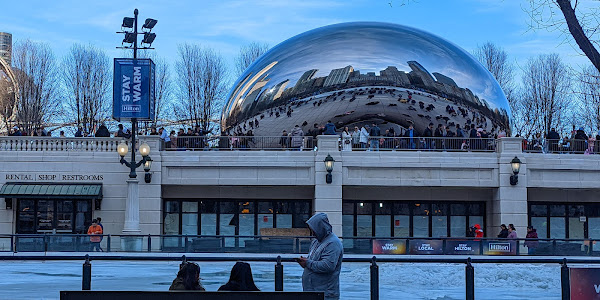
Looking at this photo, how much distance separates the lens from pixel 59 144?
1369 inches

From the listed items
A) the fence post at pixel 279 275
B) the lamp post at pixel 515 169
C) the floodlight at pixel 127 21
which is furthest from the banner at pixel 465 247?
the floodlight at pixel 127 21

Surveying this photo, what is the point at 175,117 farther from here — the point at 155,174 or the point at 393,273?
the point at 393,273

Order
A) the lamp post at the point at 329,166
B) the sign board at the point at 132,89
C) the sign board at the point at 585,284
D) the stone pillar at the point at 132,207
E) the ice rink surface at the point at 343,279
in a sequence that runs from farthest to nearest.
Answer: the lamp post at the point at 329,166, the sign board at the point at 132,89, the stone pillar at the point at 132,207, the sign board at the point at 585,284, the ice rink surface at the point at 343,279

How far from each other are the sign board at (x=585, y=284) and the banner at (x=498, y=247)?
1257 centimetres

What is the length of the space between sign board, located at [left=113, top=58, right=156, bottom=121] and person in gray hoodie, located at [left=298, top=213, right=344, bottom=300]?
23.5 metres

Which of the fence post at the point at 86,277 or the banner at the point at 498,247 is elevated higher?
the fence post at the point at 86,277

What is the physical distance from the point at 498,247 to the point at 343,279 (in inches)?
559

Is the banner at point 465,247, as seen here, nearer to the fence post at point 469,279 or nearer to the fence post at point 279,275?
the fence post at point 469,279

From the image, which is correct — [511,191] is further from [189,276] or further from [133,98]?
[189,276]

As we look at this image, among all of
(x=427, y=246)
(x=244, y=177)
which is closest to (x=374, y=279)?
(x=427, y=246)

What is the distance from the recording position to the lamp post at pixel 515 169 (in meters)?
33.5

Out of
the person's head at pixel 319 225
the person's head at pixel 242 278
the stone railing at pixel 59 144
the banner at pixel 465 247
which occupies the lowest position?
the banner at pixel 465 247

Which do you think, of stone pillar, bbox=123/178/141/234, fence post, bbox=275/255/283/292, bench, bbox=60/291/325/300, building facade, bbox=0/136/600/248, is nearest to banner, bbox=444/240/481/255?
building facade, bbox=0/136/600/248

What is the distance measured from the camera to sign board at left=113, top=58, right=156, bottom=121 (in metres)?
32.8
